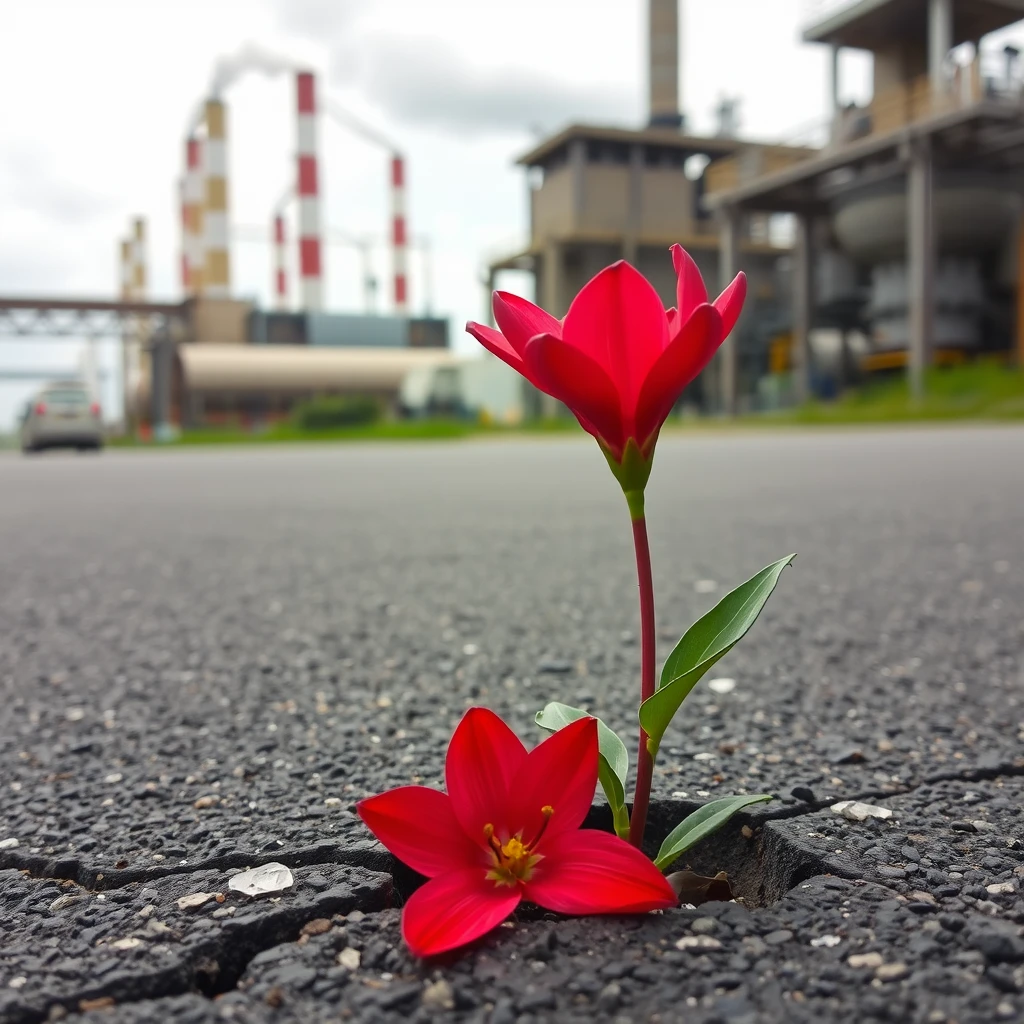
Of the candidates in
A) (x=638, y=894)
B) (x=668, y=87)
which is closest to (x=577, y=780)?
(x=638, y=894)

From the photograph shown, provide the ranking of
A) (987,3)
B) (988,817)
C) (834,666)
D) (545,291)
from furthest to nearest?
1. (545,291)
2. (987,3)
3. (834,666)
4. (988,817)

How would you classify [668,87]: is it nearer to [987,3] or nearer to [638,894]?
[987,3]

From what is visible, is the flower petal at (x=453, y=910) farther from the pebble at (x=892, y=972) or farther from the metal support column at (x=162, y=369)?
the metal support column at (x=162, y=369)

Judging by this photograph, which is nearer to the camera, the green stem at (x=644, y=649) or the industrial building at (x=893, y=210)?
the green stem at (x=644, y=649)

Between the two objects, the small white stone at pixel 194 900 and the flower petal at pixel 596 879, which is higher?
the flower petal at pixel 596 879

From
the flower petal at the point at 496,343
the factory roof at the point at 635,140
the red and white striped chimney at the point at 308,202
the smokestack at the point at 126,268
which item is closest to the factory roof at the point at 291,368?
the red and white striped chimney at the point at 308,202

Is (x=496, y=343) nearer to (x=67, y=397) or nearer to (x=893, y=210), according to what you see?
(x=67, y=397)
